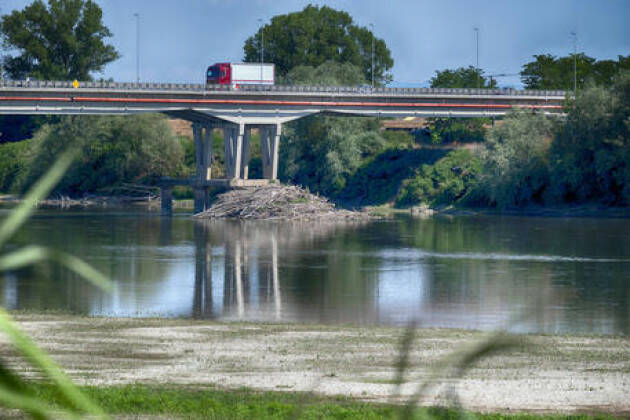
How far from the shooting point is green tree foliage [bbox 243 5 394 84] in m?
155

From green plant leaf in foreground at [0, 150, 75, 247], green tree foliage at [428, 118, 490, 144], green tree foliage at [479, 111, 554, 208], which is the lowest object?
green plant leaf in foreground at [0, 150, 75, 247]

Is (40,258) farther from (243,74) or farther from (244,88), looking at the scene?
(243,74)

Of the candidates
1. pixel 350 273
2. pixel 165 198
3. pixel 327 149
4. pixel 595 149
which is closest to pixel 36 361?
pixel 350 273

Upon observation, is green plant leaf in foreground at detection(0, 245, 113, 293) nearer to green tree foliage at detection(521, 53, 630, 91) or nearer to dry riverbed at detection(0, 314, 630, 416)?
dry riverbed at detection(0, 314, 630, 416)

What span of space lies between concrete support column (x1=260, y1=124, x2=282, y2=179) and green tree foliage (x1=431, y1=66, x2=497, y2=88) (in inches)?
1590

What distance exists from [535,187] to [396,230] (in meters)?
19.3

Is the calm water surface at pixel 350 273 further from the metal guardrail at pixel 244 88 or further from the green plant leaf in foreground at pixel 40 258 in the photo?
the metal guardrail at pixel 244 88

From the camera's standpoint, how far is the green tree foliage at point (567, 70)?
130500 millimetres

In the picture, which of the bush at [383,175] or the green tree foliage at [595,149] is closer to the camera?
the green tree foliage at [595,149]

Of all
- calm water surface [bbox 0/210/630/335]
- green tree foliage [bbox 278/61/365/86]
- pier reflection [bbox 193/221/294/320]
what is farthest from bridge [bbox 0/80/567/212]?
pier reflection [bbox 193/221/294/320]

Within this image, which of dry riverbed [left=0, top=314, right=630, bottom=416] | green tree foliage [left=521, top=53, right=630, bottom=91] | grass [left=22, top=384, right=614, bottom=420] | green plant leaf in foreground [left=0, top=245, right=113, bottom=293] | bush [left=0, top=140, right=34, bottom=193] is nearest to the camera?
green plant leaf in foreground [left=0, top=245, right=113, bottom=293]

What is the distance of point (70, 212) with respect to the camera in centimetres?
8900

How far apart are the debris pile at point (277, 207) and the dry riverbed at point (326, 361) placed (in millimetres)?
53042

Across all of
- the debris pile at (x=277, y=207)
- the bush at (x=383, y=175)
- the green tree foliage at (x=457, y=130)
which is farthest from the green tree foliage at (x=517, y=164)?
the green tree foliage at (x=457, y=130)
